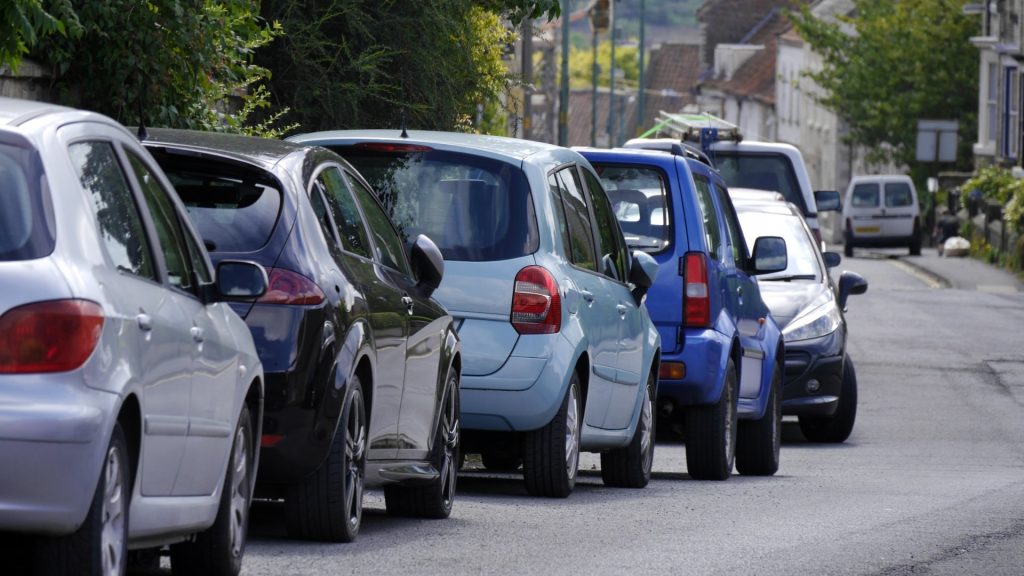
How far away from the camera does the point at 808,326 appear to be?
16141mm

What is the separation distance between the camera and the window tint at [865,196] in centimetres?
5634

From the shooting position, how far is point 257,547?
766 cm

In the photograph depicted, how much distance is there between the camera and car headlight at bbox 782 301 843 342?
52.7 ft

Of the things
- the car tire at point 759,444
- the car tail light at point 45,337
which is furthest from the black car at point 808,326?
the car tail light at point 45,337

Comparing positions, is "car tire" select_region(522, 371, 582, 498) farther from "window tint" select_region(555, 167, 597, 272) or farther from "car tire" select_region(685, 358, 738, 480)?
"car tire" select_region(685, 358, 738, 480)

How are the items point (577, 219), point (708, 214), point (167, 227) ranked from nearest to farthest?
point (167, 227), point (577, 219), point (708, 214)

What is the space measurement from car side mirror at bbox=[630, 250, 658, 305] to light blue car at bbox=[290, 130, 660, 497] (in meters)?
0.92

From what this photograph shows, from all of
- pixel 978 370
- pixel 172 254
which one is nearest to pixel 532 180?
pixel 172 254

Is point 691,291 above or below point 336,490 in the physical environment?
above

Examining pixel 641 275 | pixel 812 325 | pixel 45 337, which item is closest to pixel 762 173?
pixel 812 325

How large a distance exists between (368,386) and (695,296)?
447 centimetres

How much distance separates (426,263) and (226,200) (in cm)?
126

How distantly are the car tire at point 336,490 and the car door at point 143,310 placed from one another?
1.60 metres

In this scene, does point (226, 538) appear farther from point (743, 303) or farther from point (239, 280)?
point (743, 303)
